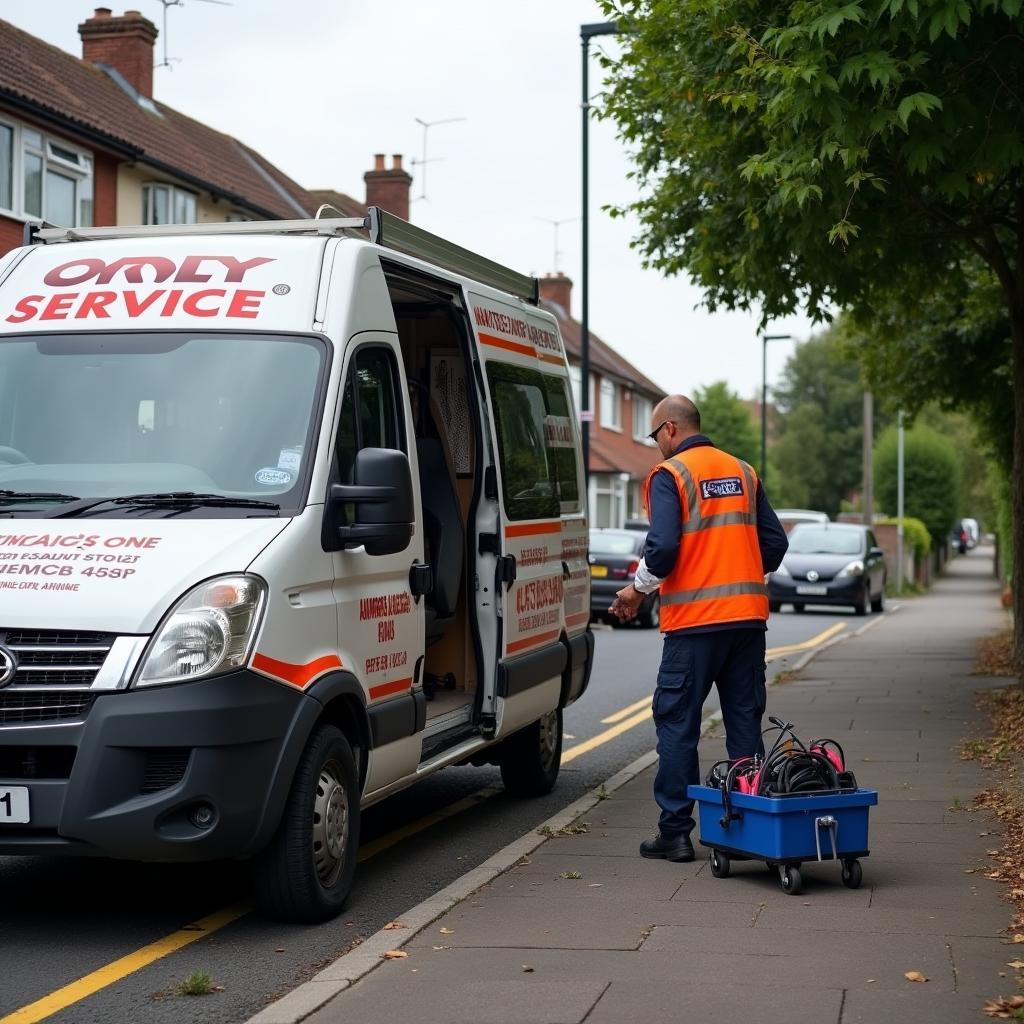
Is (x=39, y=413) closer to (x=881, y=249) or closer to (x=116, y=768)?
(x=116, y=768)

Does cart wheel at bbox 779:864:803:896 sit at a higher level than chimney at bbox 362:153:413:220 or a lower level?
lower

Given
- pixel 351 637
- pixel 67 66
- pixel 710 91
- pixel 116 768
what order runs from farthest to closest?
pixel 67 66 → pixel 710 91 → pixel 351 637 → pixel 116 768

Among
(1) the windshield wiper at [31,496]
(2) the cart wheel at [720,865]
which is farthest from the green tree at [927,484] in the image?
(1) the windshield wiper at [31,496]

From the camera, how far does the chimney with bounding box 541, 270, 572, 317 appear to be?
54.7m

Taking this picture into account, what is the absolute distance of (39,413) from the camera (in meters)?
6.50

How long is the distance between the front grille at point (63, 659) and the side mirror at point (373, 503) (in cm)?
99

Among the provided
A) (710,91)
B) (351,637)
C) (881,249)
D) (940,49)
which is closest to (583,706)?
Result: (881,249)

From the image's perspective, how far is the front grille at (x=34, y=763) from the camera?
5.50 meters

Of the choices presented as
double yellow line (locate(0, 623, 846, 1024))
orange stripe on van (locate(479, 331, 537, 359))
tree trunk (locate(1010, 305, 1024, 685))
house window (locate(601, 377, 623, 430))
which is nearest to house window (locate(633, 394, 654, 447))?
house window (locate(601, 377, 623, 430))

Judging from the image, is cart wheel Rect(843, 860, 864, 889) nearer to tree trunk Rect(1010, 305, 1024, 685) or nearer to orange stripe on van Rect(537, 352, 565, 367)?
orange stripe on van Rect(537, 352, 565, 367)

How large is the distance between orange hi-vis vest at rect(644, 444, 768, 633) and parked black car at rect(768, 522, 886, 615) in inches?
868

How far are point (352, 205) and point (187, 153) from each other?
44.2ft

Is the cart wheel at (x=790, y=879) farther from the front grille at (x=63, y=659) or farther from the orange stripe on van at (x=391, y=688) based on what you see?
the front grille at (x=63, y=659)

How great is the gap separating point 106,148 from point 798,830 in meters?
23.1
